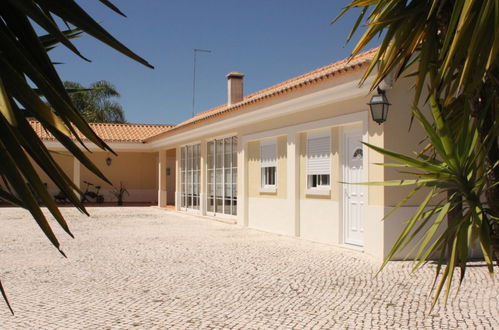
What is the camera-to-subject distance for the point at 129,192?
91.0 feet

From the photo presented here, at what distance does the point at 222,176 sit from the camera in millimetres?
16312

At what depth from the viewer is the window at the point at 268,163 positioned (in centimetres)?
1295

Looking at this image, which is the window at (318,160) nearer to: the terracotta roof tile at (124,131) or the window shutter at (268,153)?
the window shutter at (268,153)

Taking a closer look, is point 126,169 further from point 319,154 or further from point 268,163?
point 319,154

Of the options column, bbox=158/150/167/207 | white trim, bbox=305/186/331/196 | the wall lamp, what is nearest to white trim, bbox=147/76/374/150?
the wall lamp

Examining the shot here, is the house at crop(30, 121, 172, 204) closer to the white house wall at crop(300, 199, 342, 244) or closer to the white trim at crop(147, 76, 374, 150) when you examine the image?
the white trim at crop(147, 76, 374, 150)

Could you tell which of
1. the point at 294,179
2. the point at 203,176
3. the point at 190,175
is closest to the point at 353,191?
the point at 294,179

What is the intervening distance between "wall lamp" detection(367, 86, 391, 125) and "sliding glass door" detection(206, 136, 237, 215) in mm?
7189

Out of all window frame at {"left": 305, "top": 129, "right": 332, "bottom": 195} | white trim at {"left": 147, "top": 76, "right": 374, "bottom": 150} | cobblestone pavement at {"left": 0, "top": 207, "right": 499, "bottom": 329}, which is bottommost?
cobblestone pavement at {"left": 0, "top": 207, "right": 499, "bottom": 329}

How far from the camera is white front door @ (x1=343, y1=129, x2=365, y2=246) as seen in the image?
9820 millimetres

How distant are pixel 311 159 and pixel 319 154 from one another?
322 mm

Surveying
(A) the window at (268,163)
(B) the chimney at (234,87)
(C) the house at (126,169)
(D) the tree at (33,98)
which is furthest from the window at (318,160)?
(C) the house at (126,169)

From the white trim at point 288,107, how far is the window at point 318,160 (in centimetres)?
67

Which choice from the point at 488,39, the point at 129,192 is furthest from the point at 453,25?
the point at 129,192
